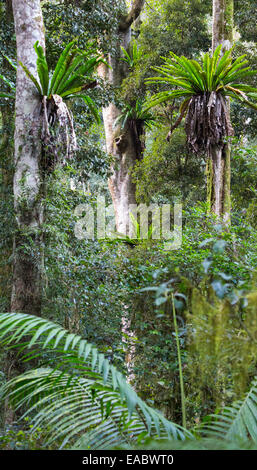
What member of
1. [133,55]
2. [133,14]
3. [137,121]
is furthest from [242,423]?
[133,14]

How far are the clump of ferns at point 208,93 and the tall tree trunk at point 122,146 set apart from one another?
3.91 m

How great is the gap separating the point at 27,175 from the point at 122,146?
6.87 metres

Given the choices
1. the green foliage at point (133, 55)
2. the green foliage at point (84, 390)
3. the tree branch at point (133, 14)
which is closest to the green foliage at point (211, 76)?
the green foliage at point (133, 55)

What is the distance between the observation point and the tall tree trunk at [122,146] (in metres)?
11.0

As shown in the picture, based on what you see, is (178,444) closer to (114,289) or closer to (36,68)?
(114,289)

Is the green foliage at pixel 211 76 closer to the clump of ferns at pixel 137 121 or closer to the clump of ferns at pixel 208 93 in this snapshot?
the clump of ferns at pixel 208 93

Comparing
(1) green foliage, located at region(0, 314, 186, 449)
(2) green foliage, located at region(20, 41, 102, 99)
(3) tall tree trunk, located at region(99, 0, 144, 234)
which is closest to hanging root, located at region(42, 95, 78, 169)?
(2) green foliage, located at region(20, 41, 102, 99)

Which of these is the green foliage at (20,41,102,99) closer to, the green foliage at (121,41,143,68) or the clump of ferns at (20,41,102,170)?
the clump of ferns at (20,41,102,170)

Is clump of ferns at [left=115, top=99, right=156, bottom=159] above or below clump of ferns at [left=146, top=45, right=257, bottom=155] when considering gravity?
above

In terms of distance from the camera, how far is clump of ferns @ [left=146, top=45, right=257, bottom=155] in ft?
21.6

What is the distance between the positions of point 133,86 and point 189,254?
254 inches

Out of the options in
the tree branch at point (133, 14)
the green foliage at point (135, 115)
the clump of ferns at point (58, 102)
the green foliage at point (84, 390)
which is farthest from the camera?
the tree branch at point (133, 14)

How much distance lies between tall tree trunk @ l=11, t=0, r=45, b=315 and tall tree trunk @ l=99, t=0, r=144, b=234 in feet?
19.9

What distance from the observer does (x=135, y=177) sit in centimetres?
1062
